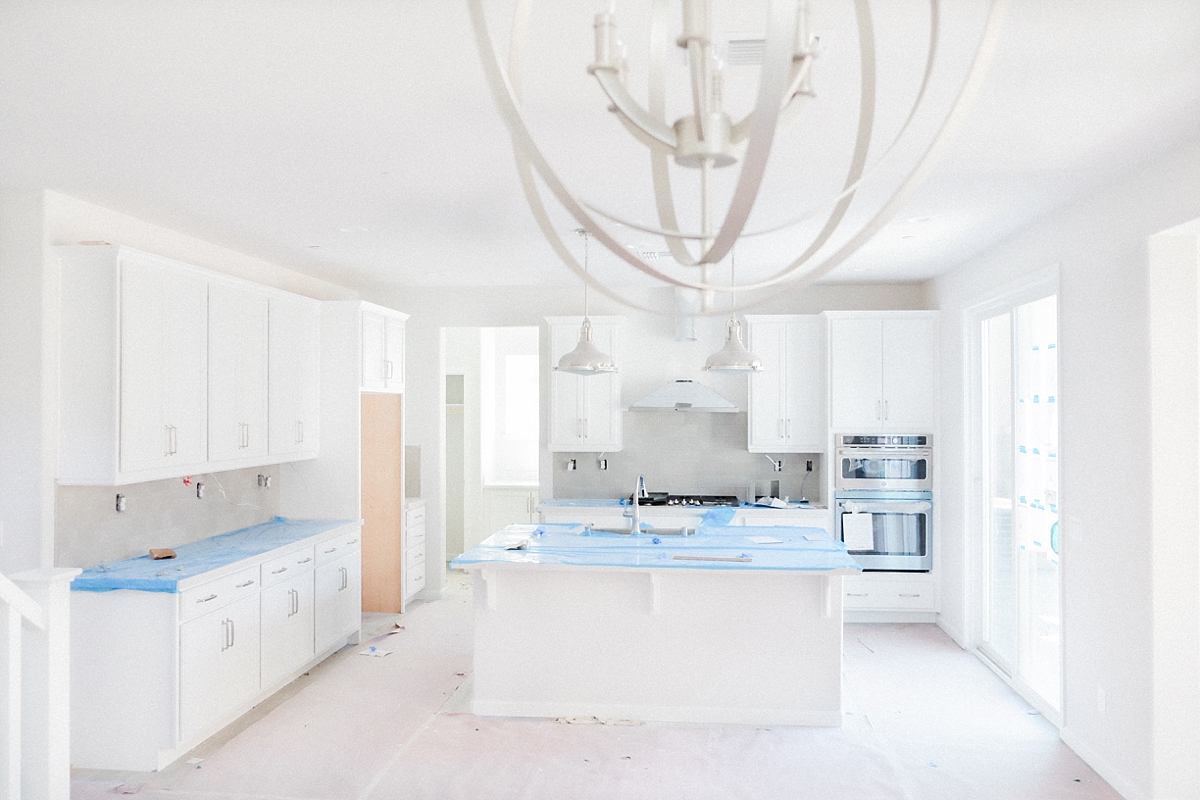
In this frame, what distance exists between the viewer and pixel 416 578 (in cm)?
678

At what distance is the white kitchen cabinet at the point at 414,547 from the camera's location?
21.5ft

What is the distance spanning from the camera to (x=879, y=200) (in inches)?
155

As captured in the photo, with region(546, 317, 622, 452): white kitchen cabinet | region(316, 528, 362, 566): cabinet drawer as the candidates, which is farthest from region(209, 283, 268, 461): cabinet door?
region(546, 317, 622, 452): white kitchen cabinet

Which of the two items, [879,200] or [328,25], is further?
[879,200]

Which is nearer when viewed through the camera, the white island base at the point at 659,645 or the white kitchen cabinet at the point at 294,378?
the white island base at the point at 659,645

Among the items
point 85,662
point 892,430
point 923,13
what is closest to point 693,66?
point 923,13

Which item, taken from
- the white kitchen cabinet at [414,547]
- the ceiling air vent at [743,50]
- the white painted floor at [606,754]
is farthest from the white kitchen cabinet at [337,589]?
the ceiling air vent at [743,50]

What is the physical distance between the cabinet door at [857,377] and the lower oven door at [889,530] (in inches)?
23.3

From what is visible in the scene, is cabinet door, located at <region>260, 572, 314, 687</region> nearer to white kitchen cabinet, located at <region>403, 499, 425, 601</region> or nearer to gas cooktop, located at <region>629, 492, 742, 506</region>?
white kitchen cabinet, located at <region>403, 499, 425, 601</region>

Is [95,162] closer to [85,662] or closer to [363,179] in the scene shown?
[363,179]

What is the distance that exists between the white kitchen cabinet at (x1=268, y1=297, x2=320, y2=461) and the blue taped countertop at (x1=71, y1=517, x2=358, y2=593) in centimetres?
49

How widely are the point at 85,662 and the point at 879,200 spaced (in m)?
4.23

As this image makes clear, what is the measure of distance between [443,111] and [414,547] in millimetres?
4554

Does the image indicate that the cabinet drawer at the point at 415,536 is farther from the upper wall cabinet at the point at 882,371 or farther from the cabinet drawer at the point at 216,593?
the upper wall cabinet at the point at 882,371
